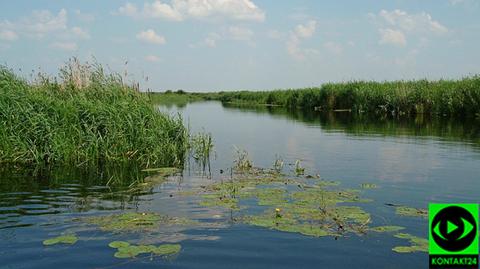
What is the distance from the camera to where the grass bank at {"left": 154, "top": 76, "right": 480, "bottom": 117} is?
1318 inches

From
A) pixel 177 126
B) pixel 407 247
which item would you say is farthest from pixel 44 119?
pixel 407 247

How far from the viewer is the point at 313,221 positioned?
778 centimetres

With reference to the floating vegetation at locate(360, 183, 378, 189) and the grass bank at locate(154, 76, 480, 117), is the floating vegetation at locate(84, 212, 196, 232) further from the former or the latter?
the grass bank at locate(154, 76, 480, 117)

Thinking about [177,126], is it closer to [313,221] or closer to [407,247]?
[313,221]

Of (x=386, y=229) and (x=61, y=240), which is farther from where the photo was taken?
(x=386, y=229)

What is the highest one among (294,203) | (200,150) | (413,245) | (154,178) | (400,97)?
(400,97)

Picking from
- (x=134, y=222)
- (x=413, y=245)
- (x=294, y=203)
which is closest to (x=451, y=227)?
(x=413, y=245)

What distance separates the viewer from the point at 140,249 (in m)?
6.32

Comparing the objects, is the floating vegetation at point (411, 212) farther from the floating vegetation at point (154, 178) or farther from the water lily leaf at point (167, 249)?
the floating vegetation at point (154, 178)

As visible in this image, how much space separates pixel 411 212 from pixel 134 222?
189 inches

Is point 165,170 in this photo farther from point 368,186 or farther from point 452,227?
point 452,227

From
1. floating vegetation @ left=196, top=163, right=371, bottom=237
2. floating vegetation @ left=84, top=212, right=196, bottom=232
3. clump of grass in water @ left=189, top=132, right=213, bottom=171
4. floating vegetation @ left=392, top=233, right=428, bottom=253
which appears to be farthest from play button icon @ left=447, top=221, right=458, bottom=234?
clump of grass in water @ left=189, top=132, right=213, bottom=171

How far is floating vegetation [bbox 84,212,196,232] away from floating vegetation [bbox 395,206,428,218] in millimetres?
3678

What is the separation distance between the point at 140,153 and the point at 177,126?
200 centimetres
